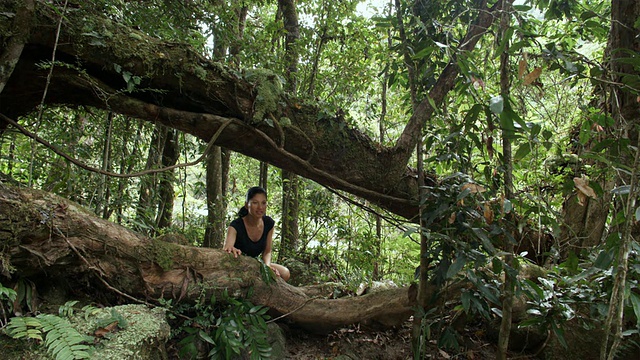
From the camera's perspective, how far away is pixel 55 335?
217 cm

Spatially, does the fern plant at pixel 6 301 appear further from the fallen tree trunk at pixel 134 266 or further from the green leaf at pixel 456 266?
the green leaf at pixel 456 266

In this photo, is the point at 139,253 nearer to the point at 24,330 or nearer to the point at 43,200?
the point at 43,200

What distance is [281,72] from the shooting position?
5383 millimetres

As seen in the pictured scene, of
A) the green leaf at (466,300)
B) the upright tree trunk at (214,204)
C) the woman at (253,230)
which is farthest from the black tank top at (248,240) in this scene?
the green leaf at (466,300)

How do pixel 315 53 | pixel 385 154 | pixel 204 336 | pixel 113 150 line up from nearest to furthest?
1. pixel 204 336
2. pixel 385 154
3. pixel 113 150
4. pixel 315 53

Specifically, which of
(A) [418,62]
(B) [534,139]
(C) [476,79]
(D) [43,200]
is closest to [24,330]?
(D) [43,200]

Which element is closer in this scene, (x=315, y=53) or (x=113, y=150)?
(x=113, y=150)

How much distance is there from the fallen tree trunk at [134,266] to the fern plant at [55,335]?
44 cm

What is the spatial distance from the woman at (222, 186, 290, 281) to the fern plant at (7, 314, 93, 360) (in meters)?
2.02

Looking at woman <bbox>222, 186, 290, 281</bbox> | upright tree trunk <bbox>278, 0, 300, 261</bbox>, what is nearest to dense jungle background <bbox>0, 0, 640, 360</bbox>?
woman <bbox>222, 186, 290, 281</bbox>

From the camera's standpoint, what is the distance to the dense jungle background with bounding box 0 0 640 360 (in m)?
2.43

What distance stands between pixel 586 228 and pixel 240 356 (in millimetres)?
3771

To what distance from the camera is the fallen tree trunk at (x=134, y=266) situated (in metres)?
2.61

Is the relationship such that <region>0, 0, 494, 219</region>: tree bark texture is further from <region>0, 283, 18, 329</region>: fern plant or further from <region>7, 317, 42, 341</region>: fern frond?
<region>7, 317, 42, 341</region>: fern frond
